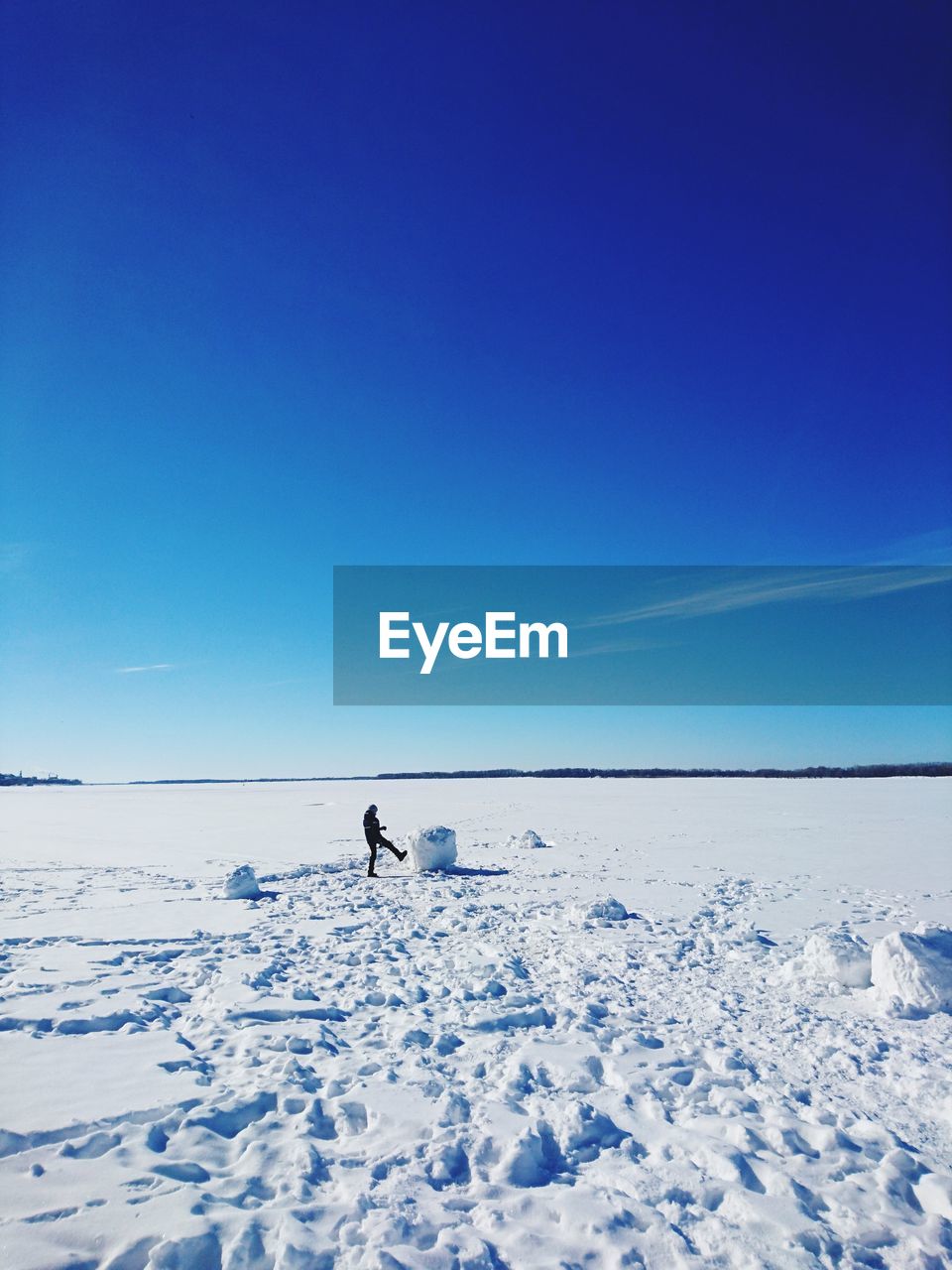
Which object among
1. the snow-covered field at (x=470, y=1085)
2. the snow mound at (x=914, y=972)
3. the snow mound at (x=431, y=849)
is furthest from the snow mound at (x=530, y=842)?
the snow mound at (x=914, y=972)

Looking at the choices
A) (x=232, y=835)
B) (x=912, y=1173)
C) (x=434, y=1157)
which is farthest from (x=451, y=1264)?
(x=232, y=835)

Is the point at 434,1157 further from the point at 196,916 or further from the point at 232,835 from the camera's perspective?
the point at 232,835

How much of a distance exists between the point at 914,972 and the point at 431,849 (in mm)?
8793

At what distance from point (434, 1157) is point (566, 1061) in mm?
1510

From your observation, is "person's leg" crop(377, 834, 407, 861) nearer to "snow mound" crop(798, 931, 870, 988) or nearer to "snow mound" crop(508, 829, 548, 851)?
"snow mound" crop(508, 829, 548, 851)

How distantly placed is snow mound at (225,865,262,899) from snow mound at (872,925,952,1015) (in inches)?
332

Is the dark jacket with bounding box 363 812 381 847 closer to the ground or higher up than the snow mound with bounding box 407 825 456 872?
higher up

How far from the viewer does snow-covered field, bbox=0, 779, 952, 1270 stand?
3.31 metres

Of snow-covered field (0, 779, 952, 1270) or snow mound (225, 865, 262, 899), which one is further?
snow mound (225, 865, 262, 899)

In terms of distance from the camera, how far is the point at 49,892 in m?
11.4

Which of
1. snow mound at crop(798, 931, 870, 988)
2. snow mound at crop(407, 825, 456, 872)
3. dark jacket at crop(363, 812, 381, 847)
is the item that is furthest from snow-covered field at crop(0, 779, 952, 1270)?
snow mound at crop(407, 825, 456, 872)

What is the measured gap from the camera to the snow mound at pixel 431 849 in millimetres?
13500

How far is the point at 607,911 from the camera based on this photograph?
932 centimetres

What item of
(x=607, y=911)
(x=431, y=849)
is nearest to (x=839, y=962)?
(x=607, y=911)
